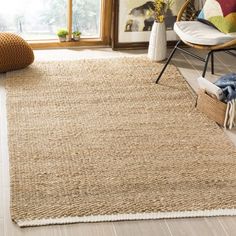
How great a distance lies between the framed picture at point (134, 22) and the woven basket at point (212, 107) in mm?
1013

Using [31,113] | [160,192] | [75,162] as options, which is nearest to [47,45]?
[31,113]

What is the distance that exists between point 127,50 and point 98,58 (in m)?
0.29

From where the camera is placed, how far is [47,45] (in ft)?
13.8

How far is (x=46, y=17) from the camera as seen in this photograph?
4.20 metres

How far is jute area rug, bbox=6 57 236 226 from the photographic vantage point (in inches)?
101

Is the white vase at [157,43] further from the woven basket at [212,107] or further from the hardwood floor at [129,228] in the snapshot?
the hardwood floor at [129,228]

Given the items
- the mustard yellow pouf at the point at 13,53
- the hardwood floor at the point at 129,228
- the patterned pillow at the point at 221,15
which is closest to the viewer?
the hardwood floor at the point at 129,228

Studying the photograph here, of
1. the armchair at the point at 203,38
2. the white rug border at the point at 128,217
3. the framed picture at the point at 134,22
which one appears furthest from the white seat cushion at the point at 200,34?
the white rug border at the point at 128,217

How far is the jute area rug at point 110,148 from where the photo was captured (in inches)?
101

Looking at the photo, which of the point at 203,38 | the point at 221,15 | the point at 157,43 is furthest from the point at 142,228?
the point at 157,43

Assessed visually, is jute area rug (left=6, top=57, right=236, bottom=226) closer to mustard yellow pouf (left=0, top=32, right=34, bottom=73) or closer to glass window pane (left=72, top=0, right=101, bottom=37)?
mustard yellow pouf (left=0, top=32, right=34, bottom=73)

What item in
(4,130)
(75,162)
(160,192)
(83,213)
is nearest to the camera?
(83,213)

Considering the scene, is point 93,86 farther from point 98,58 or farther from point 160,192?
point 160,192

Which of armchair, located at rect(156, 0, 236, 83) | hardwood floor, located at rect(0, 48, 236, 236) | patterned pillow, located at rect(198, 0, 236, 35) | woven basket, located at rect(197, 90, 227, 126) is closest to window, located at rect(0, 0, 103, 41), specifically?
armchair, located at rect(156, 0, 236, 83)
